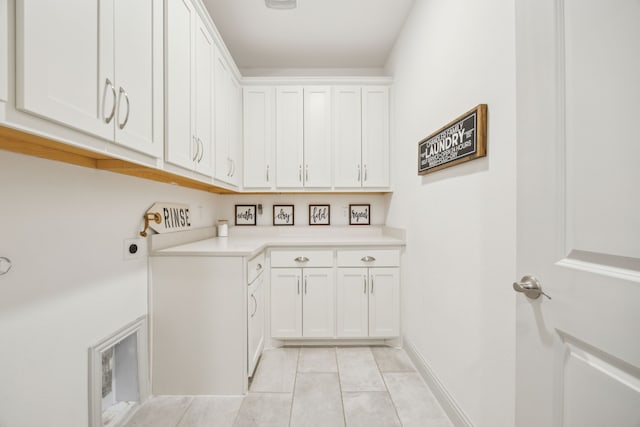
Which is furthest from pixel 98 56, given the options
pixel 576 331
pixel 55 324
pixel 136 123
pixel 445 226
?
pixel 445 226

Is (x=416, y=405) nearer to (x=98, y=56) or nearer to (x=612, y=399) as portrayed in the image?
(x=612, y=399)

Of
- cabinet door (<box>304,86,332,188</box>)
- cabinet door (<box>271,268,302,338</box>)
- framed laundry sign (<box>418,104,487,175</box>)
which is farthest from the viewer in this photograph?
cabinet door (<box>304,86,332,188</box>)

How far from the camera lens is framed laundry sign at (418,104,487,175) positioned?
3.83ft

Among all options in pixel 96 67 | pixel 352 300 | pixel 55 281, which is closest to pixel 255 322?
pixel 352 300

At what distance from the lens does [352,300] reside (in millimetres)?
2285

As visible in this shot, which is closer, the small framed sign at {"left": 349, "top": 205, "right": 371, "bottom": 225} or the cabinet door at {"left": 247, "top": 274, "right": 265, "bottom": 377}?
the cabinet door at {"left": 247, "top": 274, "right": 265, "bottom": 377}

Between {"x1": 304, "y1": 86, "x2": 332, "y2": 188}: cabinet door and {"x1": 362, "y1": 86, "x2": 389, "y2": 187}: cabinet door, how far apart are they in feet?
1.14

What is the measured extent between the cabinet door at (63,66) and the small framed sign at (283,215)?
2018 millimetres

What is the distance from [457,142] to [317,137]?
1479 millimetres

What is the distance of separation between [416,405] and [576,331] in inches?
50.0

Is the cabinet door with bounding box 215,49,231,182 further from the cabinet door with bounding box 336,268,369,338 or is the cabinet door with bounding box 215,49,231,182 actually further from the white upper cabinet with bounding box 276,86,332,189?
the cabinet door with bounding box 336,268,369,338

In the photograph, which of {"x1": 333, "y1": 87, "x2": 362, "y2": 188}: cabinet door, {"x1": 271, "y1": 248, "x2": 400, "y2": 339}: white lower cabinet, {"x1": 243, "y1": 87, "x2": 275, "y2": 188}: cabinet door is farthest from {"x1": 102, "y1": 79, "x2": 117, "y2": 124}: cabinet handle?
{"x1": 333, "y1": 87, "x2": 362, "y2": 188}: cabinet door

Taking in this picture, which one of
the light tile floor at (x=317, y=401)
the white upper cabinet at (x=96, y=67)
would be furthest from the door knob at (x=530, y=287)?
the white upper cabinet at (x=96, y=67)

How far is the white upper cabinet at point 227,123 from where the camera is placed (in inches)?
78.3
